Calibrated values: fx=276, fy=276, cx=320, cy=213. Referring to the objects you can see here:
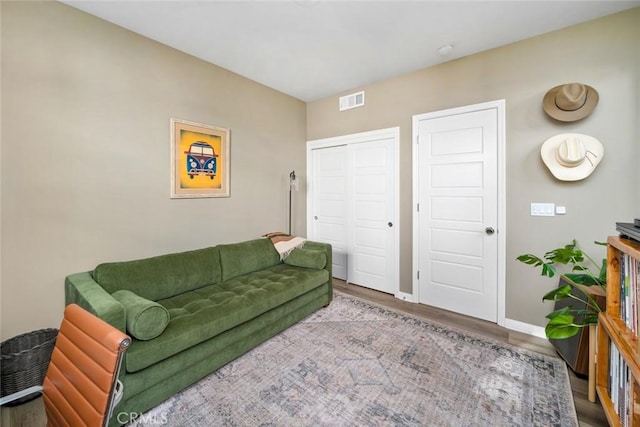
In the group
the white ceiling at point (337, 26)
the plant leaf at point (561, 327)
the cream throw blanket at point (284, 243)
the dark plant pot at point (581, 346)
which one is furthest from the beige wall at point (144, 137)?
the plant leaf at point (561, 327)

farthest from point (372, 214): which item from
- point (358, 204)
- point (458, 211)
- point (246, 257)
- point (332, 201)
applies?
point (246, 257)

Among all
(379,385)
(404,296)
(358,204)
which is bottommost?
(379,385)

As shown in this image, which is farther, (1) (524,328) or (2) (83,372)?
(1) (524,328)

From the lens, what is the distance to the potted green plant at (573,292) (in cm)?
162

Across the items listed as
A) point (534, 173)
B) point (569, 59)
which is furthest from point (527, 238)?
point (569, 59)

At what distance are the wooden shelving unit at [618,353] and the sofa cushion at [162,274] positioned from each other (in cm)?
286

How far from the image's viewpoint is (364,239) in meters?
3.88

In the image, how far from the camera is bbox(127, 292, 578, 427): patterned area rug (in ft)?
5.39

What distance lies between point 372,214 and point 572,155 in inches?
81.9

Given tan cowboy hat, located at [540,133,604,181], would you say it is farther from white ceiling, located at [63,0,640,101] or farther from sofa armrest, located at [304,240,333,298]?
sofa armrest, located at [304,240,333,298]

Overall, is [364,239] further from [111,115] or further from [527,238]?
[111,115]

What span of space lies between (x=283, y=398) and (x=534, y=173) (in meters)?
2.84

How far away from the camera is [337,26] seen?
7.93ft

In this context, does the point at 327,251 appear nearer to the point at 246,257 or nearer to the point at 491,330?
the point at 246,257
